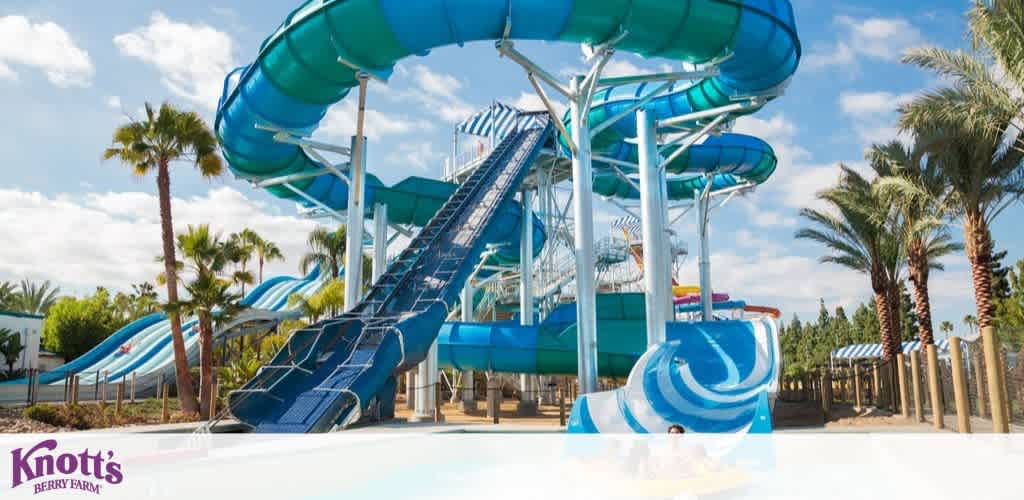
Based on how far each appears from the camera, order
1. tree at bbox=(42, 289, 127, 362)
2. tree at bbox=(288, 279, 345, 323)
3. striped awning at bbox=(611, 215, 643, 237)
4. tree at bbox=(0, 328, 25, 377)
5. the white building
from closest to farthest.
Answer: tree at bbox=(0, 328, 25, 377) → the white building → tree at bbox=(288, 279, 345, 323) → tree at bbox=(42, 289, 127, 362) → striped awning at bbox=(611, 215, 643, 237)

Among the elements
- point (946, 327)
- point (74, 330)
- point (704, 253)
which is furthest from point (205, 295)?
point (946, 327)

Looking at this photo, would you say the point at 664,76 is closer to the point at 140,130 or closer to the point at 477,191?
the point at 477,191

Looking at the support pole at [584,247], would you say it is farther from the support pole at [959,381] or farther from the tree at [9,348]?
the tree at [9,348]

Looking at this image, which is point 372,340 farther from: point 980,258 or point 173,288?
point 980,258

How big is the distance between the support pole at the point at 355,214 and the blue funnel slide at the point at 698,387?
6.33 meters

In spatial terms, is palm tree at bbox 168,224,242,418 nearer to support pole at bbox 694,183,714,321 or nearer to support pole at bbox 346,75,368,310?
support pole at bbox 346,75,368,310

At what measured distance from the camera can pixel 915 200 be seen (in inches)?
650

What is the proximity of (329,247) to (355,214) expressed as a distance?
3134 cm

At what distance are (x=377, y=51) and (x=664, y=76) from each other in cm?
539

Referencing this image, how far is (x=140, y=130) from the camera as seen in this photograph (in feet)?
56.0

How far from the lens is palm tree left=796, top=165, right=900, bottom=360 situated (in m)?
18.7

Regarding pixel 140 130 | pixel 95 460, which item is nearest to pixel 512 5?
pixel 95 460

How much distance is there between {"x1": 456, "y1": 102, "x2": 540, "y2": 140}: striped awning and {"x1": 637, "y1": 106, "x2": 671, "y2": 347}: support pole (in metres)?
7.45

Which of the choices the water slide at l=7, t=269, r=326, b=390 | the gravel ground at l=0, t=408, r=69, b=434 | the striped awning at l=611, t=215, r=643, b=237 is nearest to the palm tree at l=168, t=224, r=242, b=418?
the gravel ground at l=0, t=408, r=69, b=434
